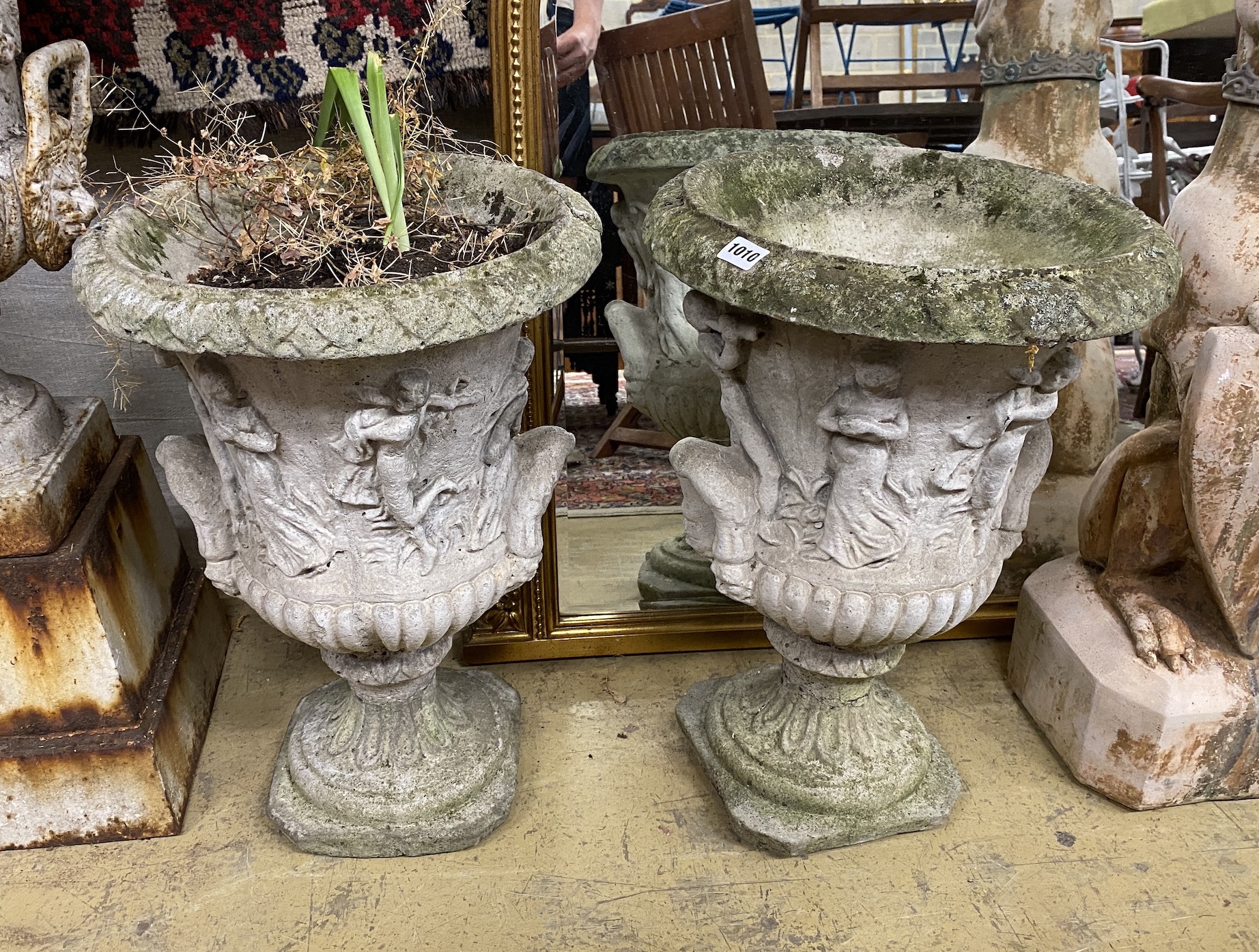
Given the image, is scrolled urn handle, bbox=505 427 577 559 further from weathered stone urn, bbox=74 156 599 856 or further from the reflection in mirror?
the reflection in mirror

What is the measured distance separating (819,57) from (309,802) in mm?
1761

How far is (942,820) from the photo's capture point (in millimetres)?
1809

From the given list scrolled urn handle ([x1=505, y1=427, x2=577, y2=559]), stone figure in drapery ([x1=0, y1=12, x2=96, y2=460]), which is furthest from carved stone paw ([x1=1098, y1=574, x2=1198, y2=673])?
stone figure in drapery ([x1=0, y1=12, x2=96, y2=460])

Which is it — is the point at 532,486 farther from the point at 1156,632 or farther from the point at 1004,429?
the point at 1156,632

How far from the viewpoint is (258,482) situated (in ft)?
4.70

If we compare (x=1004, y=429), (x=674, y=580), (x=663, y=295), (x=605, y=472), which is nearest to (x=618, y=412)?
(x=605, y=472)

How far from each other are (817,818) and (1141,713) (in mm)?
621

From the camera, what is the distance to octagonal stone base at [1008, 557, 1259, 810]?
176 cm

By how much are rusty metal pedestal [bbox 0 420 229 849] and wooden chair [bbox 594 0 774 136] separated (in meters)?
1.24

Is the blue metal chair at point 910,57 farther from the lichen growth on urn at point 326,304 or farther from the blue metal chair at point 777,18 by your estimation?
the lichen growth on urn at point 326,304

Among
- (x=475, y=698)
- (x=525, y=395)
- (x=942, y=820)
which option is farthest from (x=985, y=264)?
(x=475, y=698)

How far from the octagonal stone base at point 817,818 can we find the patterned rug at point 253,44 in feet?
4.79

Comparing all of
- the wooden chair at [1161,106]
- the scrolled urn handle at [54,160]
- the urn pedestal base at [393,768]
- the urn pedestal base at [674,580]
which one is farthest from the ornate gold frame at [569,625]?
the wooden chair at [1161,106]

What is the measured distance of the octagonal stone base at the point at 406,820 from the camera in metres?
1.74
